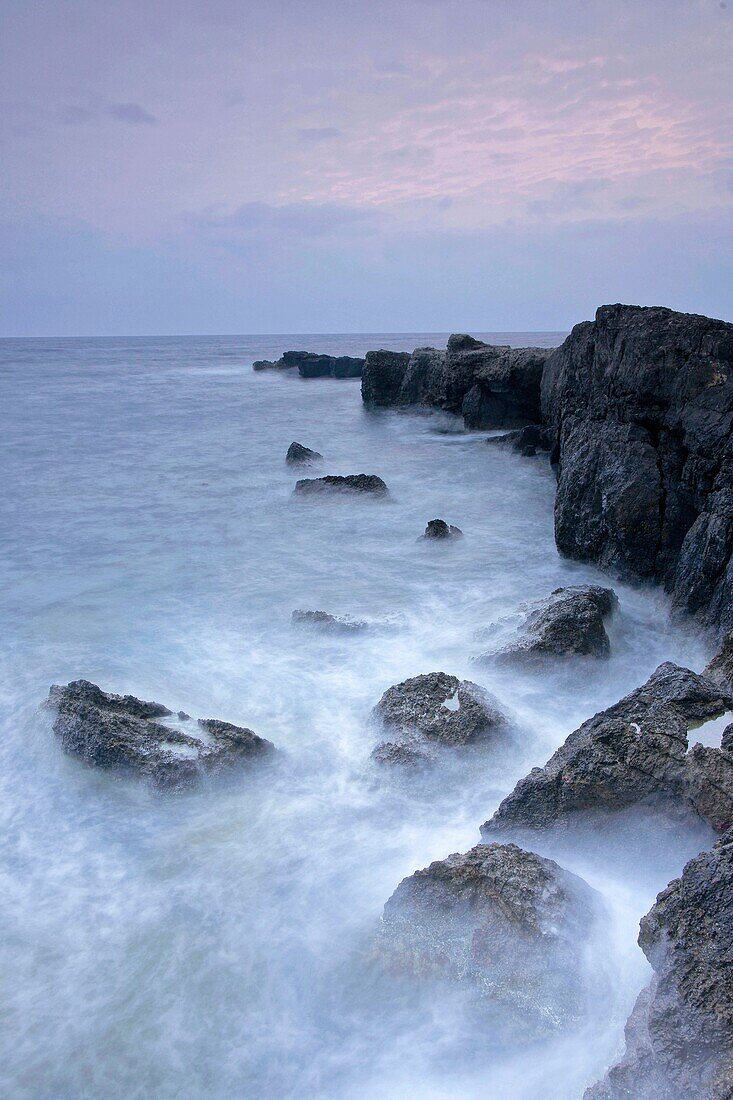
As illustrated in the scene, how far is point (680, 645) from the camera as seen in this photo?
725cm

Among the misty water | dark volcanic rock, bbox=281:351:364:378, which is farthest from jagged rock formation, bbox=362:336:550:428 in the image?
dark volcanic rock, bbox=281:351:364:378

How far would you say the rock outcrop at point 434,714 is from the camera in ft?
18.3

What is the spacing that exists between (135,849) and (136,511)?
9.34m

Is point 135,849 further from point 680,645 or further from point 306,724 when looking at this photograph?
point 680,645

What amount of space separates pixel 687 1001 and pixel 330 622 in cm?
543

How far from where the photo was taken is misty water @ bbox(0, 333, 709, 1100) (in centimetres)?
343

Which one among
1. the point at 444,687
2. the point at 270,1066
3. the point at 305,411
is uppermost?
the point at 305,411

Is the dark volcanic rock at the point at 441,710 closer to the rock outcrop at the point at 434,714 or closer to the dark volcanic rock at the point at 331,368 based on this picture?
the rock outcrop at the point at 434,714

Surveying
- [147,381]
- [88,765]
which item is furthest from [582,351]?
[147,381]

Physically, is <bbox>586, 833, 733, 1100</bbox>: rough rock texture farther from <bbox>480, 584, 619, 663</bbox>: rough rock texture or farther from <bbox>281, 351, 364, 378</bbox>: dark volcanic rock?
<bbox>281, 351, 364, 378</bbox>: dark volcanic rock

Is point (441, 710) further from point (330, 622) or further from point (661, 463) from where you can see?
point (661, 463)

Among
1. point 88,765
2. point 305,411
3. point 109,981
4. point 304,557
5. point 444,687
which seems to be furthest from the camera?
point 305,411

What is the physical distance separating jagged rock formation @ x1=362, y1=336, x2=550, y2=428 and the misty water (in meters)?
7.34

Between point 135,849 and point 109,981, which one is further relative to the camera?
point 135,849
